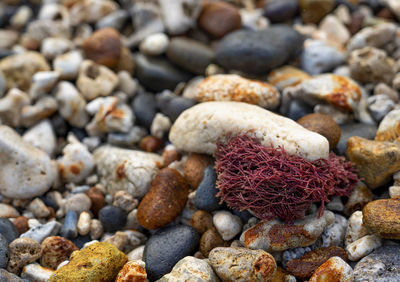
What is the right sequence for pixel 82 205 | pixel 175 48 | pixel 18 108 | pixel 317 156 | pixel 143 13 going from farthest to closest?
pixel 143 13 < pixel 175 48 < pixel 18 108 < pixel 82 205 < pixel 317 156

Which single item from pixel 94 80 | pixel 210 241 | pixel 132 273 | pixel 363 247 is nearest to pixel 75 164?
pixel 94 80

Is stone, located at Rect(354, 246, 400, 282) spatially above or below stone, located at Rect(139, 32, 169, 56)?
below

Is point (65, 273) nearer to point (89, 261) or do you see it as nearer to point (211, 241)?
point (89, 261)

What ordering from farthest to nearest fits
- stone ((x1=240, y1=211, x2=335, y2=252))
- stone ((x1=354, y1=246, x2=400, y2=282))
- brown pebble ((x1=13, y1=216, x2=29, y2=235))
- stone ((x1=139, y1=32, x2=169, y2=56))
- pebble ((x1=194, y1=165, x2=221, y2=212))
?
stone ((x1=139, y1=32, x2=169, y2=56)), brown pebble ((x1=13, y1=216, x2=29, y2=235)), pebble ((x1=194, y1=165, x2=221, y2=212)), stone ((x1=240, y1=211, x2=335, y2=252)), stone ((x1=354, y1=246, x2=400, y2=282))

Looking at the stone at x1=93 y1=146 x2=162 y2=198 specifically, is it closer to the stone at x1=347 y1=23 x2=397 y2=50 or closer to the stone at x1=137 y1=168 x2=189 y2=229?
the stone at x1=137 y1=168 x2=189 y2=229

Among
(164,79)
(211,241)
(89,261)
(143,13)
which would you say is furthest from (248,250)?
(143,13)

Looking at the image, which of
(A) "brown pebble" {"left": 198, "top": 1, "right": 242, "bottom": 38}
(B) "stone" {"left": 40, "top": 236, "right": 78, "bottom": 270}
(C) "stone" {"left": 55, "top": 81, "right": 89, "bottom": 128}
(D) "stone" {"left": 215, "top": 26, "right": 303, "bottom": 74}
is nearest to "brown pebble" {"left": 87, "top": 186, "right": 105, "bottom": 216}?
(B) "stone" {"left": 40, "top": 236, "right": 78, "bottom": 270}

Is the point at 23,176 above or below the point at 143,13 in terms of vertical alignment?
below

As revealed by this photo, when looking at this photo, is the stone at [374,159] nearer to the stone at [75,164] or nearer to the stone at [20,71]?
the stone at [75,164]
